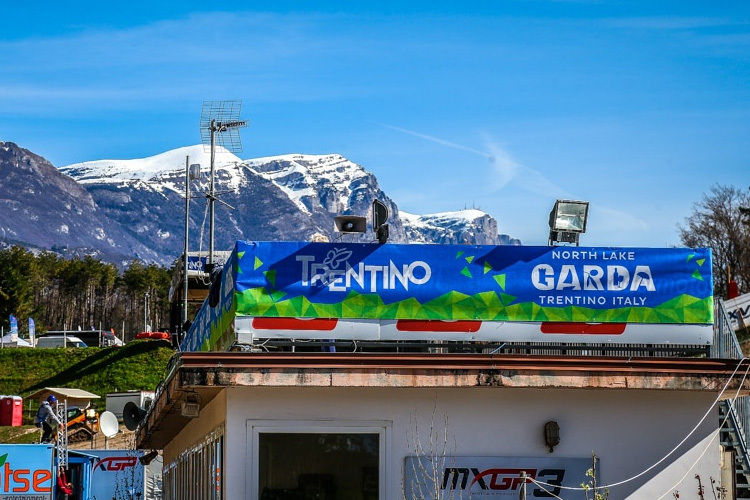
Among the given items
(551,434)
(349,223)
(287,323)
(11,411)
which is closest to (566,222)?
(349,223)

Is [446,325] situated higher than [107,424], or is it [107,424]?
[107,424]

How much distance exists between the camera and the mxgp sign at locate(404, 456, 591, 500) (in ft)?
46.6

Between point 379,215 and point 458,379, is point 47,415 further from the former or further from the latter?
point 458,379

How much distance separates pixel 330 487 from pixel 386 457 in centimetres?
70

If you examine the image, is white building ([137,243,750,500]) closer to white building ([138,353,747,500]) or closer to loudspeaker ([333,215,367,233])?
white building ([138,353,747,500])

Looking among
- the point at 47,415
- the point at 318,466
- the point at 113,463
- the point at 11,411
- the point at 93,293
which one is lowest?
the point at 318,466

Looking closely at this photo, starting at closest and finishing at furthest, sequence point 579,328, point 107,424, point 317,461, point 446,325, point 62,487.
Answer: point 317,461 → point 446,325 → point 579,328 → point 62,487 → point 107,424

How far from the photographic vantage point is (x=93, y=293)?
184 meters

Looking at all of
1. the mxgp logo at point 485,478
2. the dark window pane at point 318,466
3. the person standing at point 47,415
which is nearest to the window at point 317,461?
the dark window pane at point 318,466

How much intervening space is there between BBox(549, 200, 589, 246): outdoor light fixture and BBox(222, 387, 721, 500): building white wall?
2.18m

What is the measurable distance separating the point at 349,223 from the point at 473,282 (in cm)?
174

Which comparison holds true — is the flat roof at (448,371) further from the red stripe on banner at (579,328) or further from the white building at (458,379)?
the red stripe on banner at (579,328)

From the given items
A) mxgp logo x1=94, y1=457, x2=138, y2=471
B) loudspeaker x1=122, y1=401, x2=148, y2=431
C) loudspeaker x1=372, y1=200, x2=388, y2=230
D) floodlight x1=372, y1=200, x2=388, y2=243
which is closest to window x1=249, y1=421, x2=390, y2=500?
floodlight x1=372, y1=200, x2=388, y2=243

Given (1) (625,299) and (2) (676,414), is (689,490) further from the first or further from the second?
(1) (625,299)
